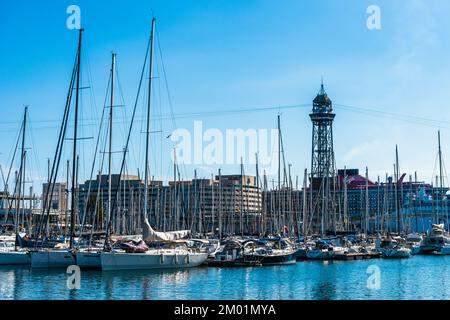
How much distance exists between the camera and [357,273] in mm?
70500

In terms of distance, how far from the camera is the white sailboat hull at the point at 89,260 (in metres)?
64.2

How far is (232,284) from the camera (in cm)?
5662

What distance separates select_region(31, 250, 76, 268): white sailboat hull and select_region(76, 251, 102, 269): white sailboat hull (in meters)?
1.98

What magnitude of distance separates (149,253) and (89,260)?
591 cm

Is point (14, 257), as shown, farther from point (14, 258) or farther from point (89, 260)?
point (89, 260)

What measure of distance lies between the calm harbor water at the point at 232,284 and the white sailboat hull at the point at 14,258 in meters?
3.43

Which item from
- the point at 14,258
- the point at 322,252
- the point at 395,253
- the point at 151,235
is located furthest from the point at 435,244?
the point at 14,258

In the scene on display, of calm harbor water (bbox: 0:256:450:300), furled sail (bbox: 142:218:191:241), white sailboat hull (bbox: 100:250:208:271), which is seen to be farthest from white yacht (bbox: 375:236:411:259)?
furled sail (bbox: 142:218:191:241)

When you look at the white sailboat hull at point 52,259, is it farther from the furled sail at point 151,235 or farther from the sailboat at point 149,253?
the furled sail at point 151,235

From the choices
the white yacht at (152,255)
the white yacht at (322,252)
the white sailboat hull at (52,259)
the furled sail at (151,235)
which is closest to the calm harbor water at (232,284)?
the white yacht at (152,255)

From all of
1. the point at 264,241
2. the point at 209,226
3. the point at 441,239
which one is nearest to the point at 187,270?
the point at 264,241

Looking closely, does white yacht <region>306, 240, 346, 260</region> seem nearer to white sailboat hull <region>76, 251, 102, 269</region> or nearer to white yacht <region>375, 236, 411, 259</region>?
white yacht <region>375, 236, 411, 259</region>

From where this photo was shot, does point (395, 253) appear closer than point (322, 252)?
No

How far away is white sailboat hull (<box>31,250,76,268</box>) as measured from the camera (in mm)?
66875
